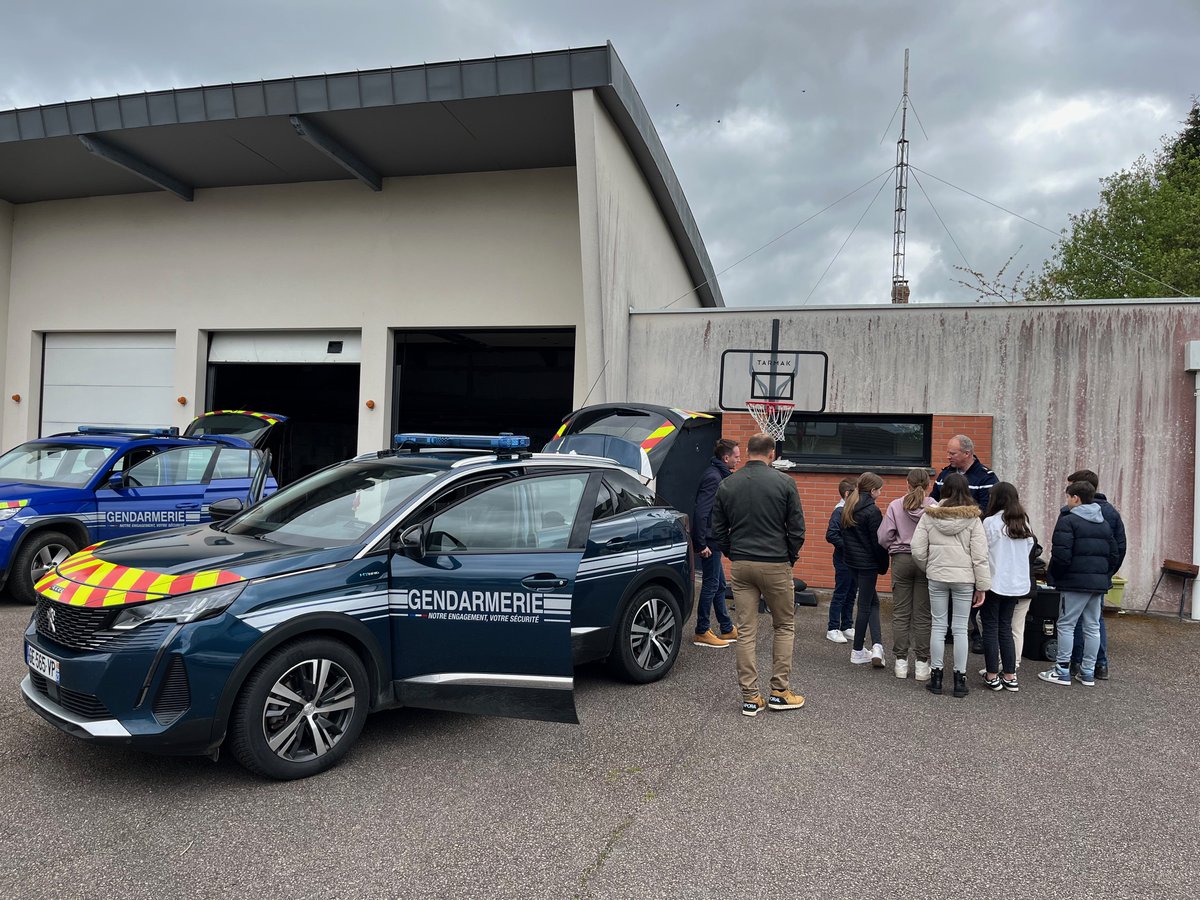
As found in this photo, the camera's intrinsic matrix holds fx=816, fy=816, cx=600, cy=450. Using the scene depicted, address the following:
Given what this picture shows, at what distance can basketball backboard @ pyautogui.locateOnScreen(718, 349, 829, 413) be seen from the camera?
423 inches

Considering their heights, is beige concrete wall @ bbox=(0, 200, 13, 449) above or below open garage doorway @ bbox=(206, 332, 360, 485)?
above

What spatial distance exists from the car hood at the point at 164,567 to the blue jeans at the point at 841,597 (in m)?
4.84

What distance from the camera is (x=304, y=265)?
14578 millimetres

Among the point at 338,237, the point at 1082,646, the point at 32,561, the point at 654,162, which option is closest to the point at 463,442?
the point at 1082,646

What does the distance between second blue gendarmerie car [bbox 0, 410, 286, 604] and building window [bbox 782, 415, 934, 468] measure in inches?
268

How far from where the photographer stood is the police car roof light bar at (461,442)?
5109 mm

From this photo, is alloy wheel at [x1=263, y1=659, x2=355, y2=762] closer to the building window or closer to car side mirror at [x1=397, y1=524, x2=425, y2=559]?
car side mirror at [x1=397, y1=524, x2=425, y2=559]

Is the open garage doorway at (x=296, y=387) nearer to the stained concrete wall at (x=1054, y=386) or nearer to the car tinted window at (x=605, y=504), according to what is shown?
the stained concrete wall at (x=1054, y=386)

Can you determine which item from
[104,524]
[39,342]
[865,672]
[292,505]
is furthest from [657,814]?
[39,342]

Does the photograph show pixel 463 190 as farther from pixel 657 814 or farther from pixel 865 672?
pixel 657 814

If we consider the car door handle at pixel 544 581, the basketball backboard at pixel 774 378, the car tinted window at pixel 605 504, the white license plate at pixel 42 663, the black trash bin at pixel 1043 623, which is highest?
the basketball backboard at pixel 774 378

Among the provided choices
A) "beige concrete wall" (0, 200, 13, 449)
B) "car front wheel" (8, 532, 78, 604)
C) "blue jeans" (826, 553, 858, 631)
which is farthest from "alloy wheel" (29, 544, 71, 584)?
"beige concrete wall" (0, 200, 13, 449)

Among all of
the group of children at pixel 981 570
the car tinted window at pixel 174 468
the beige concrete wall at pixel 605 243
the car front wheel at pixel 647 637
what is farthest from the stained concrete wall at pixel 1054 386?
the car tinted window at pixel 174 468

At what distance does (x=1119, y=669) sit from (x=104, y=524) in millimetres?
9712
